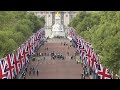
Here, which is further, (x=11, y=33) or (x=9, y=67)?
(x=11, y=33)

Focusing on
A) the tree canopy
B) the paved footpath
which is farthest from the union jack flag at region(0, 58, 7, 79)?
the tree canopy

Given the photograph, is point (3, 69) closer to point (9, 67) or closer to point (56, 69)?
point (9, 67)

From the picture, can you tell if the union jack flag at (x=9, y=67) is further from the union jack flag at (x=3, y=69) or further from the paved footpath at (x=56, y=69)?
the paved footpath at (x=56, y=69)

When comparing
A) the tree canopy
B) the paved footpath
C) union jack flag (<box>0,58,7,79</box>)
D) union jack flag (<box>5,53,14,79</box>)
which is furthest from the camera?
the tree canopy

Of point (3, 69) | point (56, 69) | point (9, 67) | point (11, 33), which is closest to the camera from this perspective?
point (3, 69)

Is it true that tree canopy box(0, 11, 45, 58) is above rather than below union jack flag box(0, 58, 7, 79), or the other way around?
above

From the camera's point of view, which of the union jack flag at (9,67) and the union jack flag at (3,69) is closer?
the union jack flag at (3,69)

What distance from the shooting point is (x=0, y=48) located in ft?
156

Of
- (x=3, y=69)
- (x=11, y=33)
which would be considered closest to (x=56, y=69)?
(x=11, y=33)

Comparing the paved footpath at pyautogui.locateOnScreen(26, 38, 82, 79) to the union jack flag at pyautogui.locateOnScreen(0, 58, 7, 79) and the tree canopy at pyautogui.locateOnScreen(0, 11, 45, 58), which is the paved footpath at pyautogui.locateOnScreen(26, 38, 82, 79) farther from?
the union jack flag at pyautogui.locateOnScreen(0, 58, 7, 79)

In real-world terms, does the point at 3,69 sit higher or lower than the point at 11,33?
lower

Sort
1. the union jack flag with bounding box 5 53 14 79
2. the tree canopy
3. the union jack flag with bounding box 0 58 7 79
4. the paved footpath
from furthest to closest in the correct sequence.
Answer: the tree canopy → the paved footpath → the union jack flag with bounding box 5 53 14 79 → the union jack flag with bounding box 0 58 7 79

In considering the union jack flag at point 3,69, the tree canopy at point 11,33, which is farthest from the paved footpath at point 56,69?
the union jack flag at point 3,69
